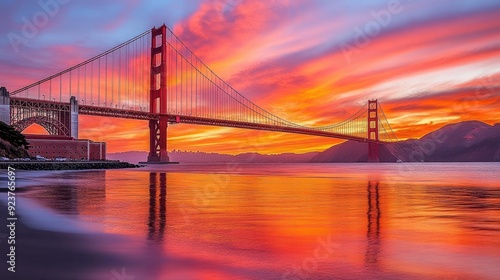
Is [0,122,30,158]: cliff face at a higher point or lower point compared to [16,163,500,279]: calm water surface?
higher

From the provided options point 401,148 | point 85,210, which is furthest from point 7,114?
point 401,148

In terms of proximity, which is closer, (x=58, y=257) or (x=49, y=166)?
(x=58, y=257)

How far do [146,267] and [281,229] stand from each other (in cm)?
441

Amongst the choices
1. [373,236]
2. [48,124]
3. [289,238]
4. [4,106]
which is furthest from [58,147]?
[373,236]

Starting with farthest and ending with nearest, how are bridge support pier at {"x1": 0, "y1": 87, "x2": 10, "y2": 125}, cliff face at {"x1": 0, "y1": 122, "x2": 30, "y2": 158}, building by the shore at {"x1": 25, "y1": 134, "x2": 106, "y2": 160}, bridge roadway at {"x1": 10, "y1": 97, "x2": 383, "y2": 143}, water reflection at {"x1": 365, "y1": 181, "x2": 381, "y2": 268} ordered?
bridge roadway at {"x1": 10, "y1": 97, "x2": 383, "y2": 143} < building by the shore at {"x1": 25, "y1": 134, "x2": 106, "y2": 160} < bridge support pier at {"x1": 0, "y1": 87, "x2": 10, "y2": 125} < cliff face at {"x1": 0, "y1": 122, "x2": 30, "y2": 158} < water reflection at {"x1": 365, "y1": 181, "x2": 381, "y2": 268}

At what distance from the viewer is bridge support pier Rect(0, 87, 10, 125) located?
7131cm

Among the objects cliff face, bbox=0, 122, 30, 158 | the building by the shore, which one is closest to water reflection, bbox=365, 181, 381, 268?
cliff face, bbox=0, 122, 30, 158

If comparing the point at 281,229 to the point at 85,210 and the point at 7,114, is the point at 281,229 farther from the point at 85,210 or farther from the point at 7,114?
the point at 7,114

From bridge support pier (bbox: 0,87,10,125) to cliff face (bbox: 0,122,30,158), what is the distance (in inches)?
237

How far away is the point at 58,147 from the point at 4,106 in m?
9.90

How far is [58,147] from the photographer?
75062mm

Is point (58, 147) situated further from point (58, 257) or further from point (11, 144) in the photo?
point (58, 257)

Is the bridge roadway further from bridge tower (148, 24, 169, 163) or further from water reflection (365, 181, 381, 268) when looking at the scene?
water reflection (365, 181, 381, 268)

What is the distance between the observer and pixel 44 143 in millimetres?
73562
